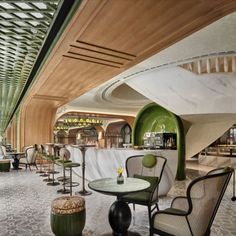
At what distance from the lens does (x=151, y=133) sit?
965 cm

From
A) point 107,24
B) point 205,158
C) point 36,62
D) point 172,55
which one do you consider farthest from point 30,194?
point 205,158

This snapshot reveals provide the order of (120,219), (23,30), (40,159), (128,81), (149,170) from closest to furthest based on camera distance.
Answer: (120,219), (23,30), (149,170), (128,81), (40,159)

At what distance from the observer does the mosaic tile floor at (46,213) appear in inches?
134

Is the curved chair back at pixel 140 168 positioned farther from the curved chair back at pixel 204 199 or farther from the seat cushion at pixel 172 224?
the curved chair back at pixel 204 199

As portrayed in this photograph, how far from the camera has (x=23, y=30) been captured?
12.5 feet

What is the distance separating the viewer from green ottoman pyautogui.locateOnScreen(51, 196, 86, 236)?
2.97m

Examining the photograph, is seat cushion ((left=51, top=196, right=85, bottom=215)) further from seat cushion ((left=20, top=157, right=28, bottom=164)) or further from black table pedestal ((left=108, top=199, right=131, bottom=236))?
seat cushion ((left=20, top=157, right=28, bottom=164))

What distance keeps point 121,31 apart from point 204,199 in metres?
2.44

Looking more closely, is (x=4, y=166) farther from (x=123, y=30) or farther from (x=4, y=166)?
(x=123, y=30)

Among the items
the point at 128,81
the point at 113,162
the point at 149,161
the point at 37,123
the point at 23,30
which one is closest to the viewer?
the point at 23,30

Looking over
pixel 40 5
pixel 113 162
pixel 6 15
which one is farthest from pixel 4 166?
pixel 40 5

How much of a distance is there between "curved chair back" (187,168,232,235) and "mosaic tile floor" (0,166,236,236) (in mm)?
1272

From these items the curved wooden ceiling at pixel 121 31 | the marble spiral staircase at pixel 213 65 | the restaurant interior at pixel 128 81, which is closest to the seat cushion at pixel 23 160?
the restaurant interior at pixel 128 81

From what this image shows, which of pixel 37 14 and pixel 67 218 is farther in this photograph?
pixel 37 14
